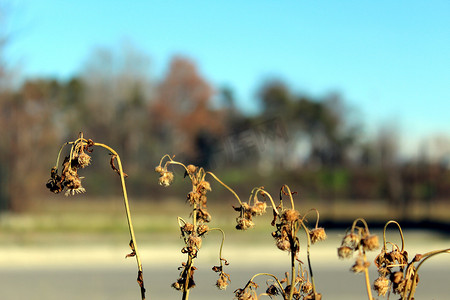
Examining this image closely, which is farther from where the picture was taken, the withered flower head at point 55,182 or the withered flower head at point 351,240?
the withered flower head at point 55,182

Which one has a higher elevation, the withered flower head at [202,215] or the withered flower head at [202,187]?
the withered flower head at [202,187]

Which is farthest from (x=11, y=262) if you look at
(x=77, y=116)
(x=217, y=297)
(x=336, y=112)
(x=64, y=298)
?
(x=77, y=116)

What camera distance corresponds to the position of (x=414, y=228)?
1430 centimetres

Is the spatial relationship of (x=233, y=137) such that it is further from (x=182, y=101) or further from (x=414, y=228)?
(x=182, y=101)

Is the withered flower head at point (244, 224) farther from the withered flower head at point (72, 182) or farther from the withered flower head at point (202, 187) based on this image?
the withered flower head at point (72, 182)

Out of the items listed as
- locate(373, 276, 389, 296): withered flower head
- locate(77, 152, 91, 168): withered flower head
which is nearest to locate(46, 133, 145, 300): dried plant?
locate(77, 152, 91, 168): withered flower head

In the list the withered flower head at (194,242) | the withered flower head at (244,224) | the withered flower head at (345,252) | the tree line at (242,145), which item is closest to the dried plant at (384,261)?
the withered flower head at (345,252)

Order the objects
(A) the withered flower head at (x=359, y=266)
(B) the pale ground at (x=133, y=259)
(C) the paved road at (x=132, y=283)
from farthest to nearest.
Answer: (B) the pale ground at (x=133, y=259) → (C) the paved road at (x=132, y=283) → (A) the withered flower head at (x=359, y=266)

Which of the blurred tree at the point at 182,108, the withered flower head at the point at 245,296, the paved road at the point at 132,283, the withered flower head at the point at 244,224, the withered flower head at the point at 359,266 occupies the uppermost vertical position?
the blurred tree at the point at 182,108

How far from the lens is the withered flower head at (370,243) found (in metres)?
1.07

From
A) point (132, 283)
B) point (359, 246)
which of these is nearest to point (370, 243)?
point (359, 246)

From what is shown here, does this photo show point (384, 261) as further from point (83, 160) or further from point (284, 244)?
point (83, 160)

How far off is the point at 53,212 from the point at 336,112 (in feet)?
39.3

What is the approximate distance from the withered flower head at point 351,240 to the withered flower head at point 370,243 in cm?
1
